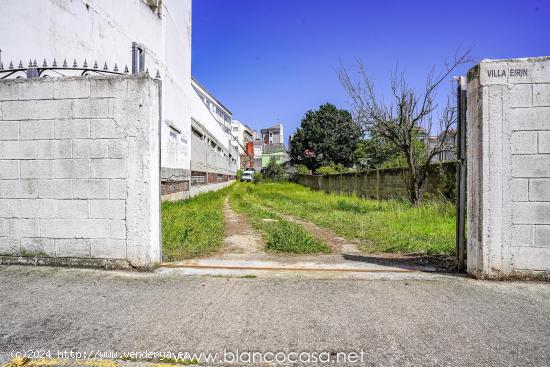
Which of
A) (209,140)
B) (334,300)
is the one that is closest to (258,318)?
(334,300)

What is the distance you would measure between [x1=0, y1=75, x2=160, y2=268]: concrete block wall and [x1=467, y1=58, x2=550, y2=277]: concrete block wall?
3709mm

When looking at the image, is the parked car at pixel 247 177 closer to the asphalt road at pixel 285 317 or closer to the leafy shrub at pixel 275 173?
→ the leafy shrub at pixel 275 173

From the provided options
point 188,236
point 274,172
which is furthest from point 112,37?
point 274,172

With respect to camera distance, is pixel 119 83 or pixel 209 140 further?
pixel 209 140

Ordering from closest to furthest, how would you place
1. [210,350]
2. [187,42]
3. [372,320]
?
[210,350]
[372,320]
[187,42]

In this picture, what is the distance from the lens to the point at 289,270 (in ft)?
12.5

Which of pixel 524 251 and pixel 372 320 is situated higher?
pixel 524 251

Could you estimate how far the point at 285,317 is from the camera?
255 cm

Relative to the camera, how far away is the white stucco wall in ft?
16.1

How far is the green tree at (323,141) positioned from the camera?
36.2 m

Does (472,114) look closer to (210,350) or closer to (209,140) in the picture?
(210,350)

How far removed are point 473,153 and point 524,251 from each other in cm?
116

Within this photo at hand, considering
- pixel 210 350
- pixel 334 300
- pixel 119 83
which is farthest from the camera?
pixel 119 83

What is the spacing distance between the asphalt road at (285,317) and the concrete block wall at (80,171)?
17.8 inches
